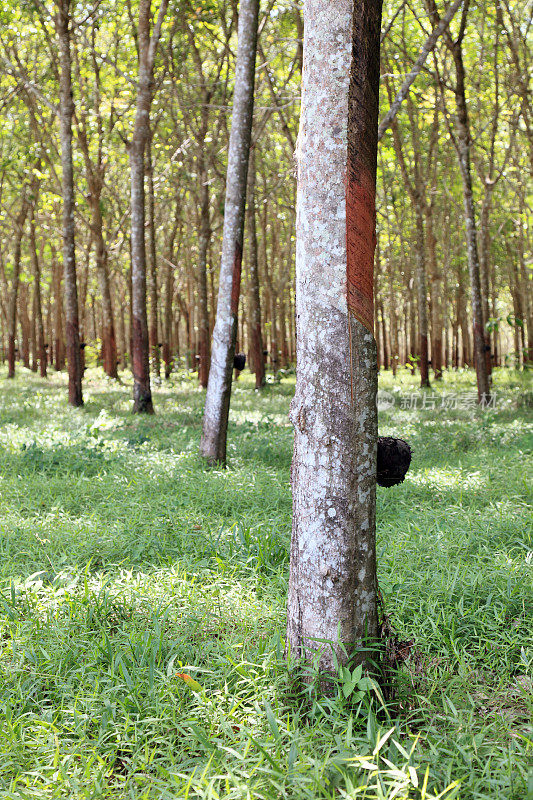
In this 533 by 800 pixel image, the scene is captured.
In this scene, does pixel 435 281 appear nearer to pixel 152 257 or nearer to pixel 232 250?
pixel 152 257

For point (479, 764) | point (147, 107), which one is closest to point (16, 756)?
point (479, 764)

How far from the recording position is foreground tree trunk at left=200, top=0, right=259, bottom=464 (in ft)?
21.2

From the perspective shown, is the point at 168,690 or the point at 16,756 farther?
the point at 168,690

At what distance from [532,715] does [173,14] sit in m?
13.4

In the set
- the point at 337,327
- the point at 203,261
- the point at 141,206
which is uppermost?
the point at 141,206

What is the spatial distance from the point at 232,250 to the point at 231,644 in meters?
4.58

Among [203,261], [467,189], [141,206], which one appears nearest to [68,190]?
[141,206]

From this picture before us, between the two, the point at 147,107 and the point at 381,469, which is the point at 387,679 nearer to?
the point at 381,469

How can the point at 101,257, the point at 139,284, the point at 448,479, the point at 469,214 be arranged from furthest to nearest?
the point at 101,257, the point at 469,214, the point at 139,284, the point at 448,479

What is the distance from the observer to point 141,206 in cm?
1028

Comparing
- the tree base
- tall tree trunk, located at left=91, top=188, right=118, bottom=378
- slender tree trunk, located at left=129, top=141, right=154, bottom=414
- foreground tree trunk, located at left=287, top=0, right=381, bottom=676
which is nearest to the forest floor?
foreground tree trunk, located at left=287, top=0, right=381, bottom=676

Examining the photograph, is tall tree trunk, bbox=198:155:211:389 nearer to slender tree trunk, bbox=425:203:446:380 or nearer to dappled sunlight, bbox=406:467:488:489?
slender tree trunk, bbox=425:203:446:380

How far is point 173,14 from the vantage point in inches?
474

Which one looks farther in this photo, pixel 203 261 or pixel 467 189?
pixel 203 261
